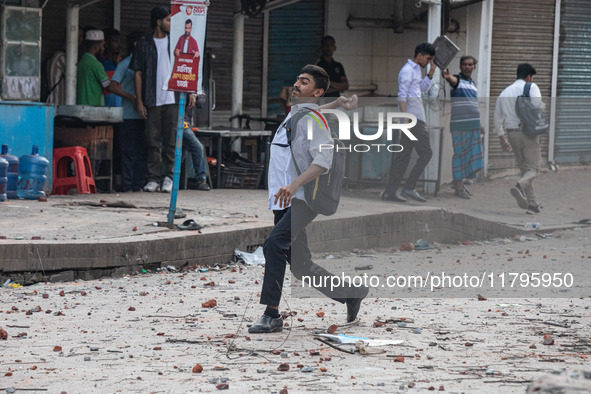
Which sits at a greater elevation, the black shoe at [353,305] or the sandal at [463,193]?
the sandal at [463,193]

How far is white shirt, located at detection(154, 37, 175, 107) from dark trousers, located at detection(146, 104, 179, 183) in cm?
10

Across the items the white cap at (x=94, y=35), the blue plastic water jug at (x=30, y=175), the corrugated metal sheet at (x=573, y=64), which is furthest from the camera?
the corrugated metal sheet at (x=573, y=64)

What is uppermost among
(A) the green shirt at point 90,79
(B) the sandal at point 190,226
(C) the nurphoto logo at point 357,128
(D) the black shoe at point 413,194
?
(A) the green shirt at point 90,79

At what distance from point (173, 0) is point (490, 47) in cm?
801

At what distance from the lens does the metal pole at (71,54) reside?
12.4 m

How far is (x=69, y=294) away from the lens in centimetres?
736

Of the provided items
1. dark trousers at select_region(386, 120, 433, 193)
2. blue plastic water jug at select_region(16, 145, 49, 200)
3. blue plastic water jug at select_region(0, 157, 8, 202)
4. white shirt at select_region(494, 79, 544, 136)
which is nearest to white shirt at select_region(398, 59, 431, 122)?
white shirt at select_region(494, 79, 544, 136)

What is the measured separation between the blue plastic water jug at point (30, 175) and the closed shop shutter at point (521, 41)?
7.22m

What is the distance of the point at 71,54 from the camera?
1244cm

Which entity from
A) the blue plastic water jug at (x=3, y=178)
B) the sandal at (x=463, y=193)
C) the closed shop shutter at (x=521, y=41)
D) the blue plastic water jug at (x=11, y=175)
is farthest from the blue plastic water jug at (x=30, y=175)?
the closed shop shutter at (x=521, y=41)

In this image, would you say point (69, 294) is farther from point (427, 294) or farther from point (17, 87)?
point (17, 87)

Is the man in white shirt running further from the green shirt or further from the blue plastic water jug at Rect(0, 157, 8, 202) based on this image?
the blue plastic water jug at Rect(0, 157, 8, 202)

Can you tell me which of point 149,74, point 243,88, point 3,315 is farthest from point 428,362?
point 243,88

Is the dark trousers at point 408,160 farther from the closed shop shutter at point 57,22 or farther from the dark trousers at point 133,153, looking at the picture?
the closed shop shutter at point 57,22
